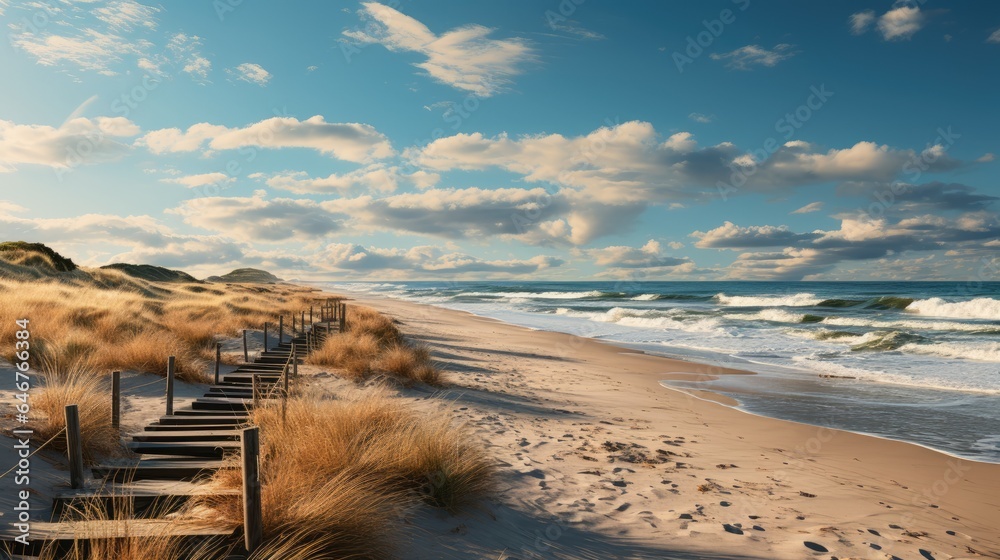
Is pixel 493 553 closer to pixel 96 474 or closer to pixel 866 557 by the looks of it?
pixel 866 557

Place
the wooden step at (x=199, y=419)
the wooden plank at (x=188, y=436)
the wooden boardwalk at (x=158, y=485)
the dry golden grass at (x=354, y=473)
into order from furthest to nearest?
the wooden step at (x=199, y=419) < the wooden plank at (x=188, y=436) < the dry golden grass at (x=354, y=473) < the wooden boardwalk at (x=158, y=485)

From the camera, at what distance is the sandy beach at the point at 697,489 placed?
17.9ft

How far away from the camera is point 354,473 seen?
537 centimetres

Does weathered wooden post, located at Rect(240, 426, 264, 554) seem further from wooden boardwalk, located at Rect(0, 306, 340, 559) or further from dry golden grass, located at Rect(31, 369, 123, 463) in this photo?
dry golden grass, located at Rect(31, 369, 123, 463)

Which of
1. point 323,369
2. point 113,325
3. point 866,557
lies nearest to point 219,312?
point 113,325

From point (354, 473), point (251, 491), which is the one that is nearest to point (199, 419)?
point (354, 473)

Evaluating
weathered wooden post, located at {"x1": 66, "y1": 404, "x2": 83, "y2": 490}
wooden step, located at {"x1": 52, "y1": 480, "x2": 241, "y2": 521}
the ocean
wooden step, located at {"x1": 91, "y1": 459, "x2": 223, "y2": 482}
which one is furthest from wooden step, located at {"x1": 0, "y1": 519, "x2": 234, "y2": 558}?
the ocean

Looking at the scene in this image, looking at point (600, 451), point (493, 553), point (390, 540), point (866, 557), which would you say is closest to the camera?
point (390, 540)

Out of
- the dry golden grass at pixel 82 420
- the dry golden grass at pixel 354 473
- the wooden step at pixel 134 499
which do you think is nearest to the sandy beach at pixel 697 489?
the dry golden grass at pixel 354 473

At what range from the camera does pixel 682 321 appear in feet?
121

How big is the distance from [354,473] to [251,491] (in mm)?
1510

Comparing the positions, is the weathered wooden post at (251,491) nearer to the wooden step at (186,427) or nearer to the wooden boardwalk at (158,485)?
the wooden boardwalk at (158,485)

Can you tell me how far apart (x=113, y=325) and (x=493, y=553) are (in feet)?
45.7

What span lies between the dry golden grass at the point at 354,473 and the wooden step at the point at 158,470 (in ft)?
2.20
